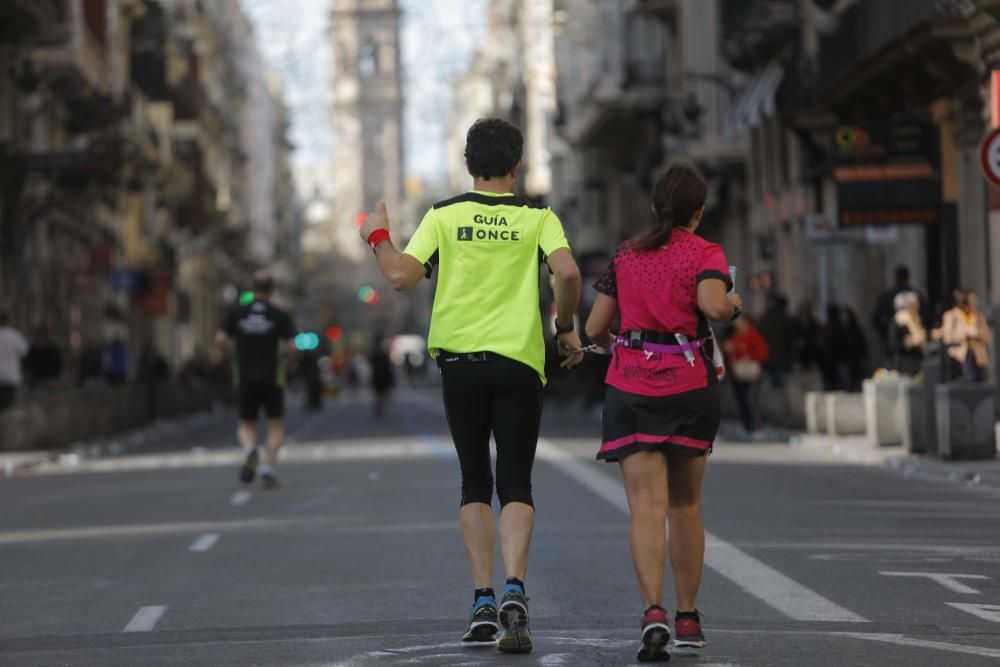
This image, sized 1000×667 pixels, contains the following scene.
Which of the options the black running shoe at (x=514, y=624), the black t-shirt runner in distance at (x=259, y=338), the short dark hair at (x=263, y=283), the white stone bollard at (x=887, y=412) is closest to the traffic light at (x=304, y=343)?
the white stone bollard at (x=887, y=412)

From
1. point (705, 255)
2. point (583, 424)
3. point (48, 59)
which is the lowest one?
point (583, 424)

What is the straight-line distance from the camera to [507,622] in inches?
357

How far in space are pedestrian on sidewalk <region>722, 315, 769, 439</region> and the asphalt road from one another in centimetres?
708

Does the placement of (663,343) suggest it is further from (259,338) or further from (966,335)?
(966,335)

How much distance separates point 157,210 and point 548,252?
70.7 metres

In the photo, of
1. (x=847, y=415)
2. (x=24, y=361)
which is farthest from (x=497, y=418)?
(x=24, y=361)

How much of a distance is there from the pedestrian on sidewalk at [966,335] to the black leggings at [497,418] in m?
17.1

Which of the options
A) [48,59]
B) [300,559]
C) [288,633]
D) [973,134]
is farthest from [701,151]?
[288,633]

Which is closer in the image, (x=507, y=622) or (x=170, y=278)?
(x=507, y=622)

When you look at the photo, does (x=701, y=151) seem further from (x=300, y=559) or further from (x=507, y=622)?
(x=507, y=622)

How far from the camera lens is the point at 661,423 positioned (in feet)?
30.2

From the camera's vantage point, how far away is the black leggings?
9.55m

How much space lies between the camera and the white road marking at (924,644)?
903cm

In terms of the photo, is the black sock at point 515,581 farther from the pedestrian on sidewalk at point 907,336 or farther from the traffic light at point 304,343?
the traffic light at point 304,343
